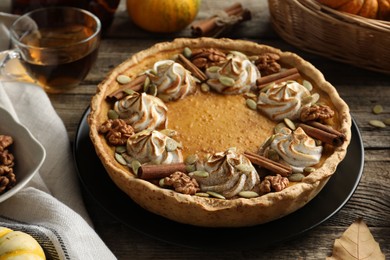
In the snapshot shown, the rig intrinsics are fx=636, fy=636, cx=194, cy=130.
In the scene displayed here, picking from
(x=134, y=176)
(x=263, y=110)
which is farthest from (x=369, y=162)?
(x=134, y=176)

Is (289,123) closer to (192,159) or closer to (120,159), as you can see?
(192,159)

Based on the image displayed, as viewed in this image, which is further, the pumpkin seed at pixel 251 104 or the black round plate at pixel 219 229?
the pumpkin seed at pixel 251 104

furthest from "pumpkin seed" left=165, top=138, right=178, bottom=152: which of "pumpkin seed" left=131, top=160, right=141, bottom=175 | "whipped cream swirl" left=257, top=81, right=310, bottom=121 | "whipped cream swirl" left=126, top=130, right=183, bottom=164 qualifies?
"whipped cream swirl" left=257, top=81, right=310, bottom=121

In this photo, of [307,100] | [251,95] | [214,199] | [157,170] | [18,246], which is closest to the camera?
[18,246]

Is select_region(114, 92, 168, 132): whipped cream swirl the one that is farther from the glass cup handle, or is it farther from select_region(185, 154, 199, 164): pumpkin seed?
the glass cup handle

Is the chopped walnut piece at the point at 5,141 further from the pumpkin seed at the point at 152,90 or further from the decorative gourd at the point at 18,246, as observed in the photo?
the pumpkin seed at the point at 152,90

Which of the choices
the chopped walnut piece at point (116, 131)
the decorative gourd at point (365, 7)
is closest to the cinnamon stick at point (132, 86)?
the chopped walnut piece at point (116, 131)

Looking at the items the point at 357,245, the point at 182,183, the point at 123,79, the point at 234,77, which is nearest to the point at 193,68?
the point at 234,77
